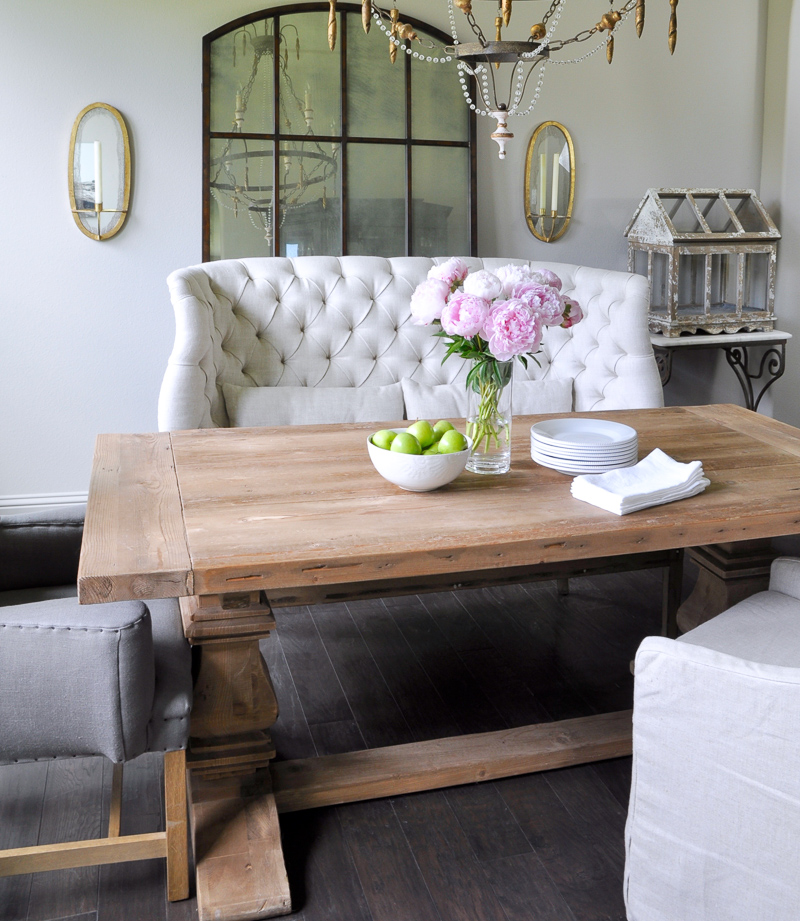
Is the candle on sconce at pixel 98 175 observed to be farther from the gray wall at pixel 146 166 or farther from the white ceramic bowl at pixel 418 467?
the white ceramic bowl at pixel 418 467

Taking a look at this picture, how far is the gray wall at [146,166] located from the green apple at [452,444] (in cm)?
222

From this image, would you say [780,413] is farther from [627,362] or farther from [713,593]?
[713,593]

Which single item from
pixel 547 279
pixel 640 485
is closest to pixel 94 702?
pixel 640 485

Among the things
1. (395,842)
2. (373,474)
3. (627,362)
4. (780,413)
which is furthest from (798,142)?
(395,842)

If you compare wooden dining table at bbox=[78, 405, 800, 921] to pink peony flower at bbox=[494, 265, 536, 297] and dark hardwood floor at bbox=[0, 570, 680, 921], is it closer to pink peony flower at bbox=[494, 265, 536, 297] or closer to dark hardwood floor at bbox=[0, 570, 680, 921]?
dark hardwood floor at bbox=[0, 570, 680, 921]

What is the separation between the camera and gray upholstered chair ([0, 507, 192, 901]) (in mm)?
1428

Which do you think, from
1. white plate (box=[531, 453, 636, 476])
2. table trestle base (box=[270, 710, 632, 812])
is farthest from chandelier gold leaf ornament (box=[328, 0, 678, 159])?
table trestle base (box=[270, 710, 632, 812])

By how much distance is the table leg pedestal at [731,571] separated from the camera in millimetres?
2107

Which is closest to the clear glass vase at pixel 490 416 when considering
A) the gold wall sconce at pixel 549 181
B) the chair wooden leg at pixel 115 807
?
the chair wooden leg at pixel 115 807

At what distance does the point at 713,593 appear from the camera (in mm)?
2168

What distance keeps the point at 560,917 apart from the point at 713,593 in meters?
0.86

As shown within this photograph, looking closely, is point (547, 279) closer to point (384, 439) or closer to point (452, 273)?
point (452, 273)

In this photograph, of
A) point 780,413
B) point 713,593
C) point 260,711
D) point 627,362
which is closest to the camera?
point 260,711

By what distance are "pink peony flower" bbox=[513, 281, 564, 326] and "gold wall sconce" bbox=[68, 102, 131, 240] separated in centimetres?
226
